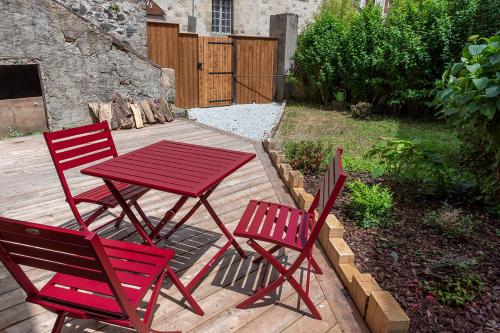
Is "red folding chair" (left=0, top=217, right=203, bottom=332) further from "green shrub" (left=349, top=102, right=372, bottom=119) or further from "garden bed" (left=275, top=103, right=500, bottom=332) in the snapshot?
"green shrub" (left=349, top=102, right=372, bottom=119)

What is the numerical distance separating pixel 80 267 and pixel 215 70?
8831mm

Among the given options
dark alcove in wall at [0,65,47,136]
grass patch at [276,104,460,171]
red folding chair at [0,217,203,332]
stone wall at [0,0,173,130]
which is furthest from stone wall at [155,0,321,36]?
red folding chair at [0,217,203,332]

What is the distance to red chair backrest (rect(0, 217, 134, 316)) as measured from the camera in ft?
4.50

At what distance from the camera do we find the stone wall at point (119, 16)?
7.61 metres

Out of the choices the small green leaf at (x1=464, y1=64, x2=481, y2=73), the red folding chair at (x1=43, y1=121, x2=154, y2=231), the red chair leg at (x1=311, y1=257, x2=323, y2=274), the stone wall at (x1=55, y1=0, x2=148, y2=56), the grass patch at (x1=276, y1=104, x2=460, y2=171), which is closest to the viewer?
the red chair leg at (x1=311, y1=257, x2=323, y2=274)

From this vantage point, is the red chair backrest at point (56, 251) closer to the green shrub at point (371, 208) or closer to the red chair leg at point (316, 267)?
the red chair leg at point (316, 267)

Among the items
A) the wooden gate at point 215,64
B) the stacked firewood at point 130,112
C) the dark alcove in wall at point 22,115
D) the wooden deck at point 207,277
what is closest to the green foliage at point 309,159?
the wooden deck at point 207,277

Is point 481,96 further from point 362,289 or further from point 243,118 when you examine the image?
point 243,118

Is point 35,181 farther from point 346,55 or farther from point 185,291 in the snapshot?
point 346,55

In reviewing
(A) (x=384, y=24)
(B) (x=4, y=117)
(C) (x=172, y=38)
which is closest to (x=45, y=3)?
(B) (x=4, y=117)

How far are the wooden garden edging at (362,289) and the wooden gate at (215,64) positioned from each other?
6.58 metres

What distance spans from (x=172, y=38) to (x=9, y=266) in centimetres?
803

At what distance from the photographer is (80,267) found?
1.51 metres

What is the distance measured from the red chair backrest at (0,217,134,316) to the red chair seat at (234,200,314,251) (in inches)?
35.6
